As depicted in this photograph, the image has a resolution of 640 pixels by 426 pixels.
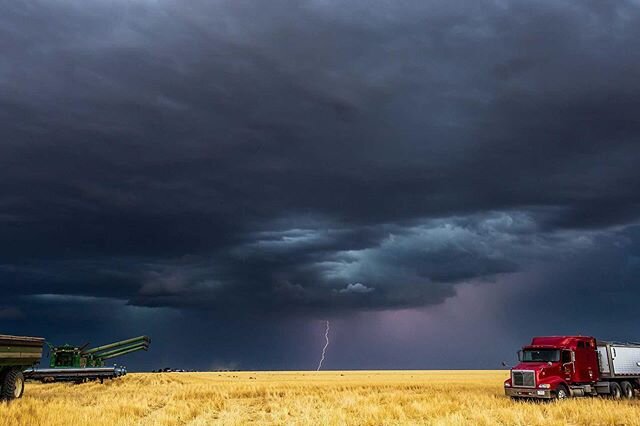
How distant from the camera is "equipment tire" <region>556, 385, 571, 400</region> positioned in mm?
33744

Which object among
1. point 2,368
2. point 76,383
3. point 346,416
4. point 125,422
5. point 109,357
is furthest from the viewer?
point 109,357

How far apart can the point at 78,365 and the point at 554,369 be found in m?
41.5

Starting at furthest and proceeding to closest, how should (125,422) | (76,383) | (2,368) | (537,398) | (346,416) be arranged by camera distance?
1. (76,383)
2. (537,398)
3. (2,368)
4. (346,416)
5. (125,422)

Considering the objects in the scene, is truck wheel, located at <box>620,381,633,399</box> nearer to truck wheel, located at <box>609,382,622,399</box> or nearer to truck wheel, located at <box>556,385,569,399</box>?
truck wheel, located at <box>609,382,622,399</box>

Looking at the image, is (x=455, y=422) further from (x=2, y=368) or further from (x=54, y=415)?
(x=2, y=368)

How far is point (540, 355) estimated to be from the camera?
35.1m

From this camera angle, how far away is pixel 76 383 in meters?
52.2

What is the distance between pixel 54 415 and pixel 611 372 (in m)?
32.5

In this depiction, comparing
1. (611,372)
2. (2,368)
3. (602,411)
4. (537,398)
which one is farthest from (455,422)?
(2,368)

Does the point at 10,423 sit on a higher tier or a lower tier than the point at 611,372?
lower

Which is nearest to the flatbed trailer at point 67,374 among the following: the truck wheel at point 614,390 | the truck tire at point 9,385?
the truck tire at point 9,385

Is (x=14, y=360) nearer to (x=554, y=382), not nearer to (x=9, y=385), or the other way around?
(x=9, y=385)

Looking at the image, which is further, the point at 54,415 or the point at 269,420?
the point at 269,420

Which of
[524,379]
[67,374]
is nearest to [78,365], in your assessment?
[67,374]
